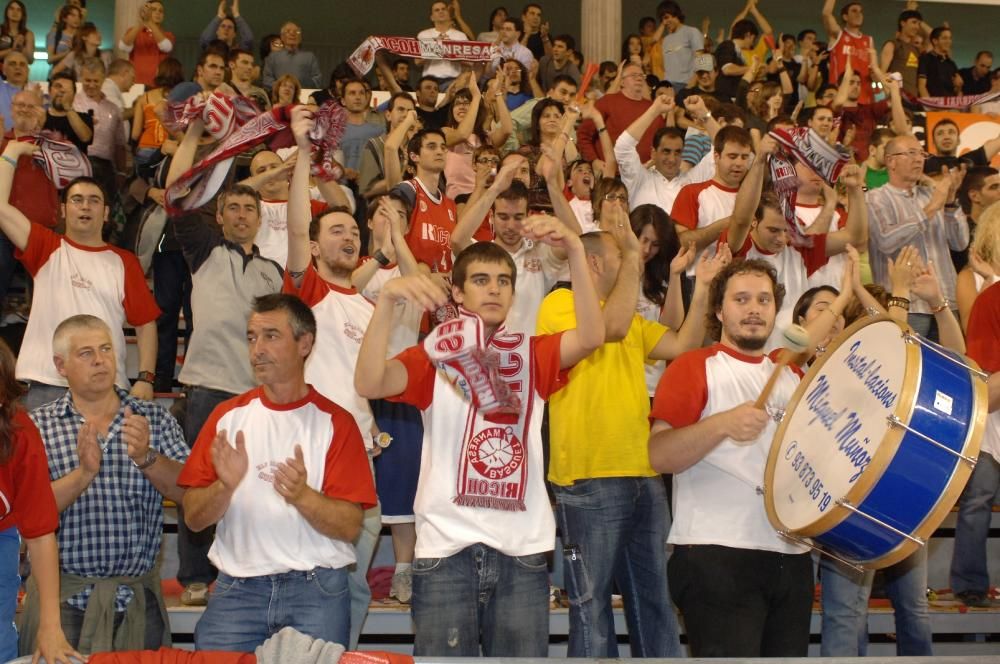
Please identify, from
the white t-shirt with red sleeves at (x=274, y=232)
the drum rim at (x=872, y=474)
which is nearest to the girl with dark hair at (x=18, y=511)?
the drum rim at (x=872, y=474)

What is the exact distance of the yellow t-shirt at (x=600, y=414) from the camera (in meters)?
4.82

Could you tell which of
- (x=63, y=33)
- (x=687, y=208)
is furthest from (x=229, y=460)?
(x=63, y=33)

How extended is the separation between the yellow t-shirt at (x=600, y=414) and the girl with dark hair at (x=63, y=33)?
9.06 meters

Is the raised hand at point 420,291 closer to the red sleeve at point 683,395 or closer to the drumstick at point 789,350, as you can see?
the red sleeve at point 683,395

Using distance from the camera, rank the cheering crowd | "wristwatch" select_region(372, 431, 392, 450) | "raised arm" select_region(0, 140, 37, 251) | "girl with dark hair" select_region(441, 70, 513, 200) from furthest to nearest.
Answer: "girl with dark hair" select_region(441, 70, 513, 200) < "raised arm" select_region(0, 140, 37, 251) < "wristwatch" select_region(372, 431, 392, 450) < the cheering crowd

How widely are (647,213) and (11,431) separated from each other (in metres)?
3.25

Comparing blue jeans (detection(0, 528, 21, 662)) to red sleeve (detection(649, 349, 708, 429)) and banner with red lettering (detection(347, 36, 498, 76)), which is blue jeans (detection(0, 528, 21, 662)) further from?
banner with red lettering (detection(347, 36, 498, 76))

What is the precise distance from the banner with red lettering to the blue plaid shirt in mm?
5786

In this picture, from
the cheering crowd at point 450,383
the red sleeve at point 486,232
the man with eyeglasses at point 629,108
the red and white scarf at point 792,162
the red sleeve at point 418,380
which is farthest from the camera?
the man with eyeglasses at point 629,108

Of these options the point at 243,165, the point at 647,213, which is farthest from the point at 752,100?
the point at 647,213

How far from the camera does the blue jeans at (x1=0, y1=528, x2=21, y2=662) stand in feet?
12.2

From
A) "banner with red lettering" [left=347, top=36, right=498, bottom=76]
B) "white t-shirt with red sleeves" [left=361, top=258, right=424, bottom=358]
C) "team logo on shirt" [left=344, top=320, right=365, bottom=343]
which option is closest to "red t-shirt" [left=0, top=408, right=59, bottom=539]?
"team logo on shirt" [left=344, top=320, right=365, bottom=343]

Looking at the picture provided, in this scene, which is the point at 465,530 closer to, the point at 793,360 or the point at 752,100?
the point at 793,360

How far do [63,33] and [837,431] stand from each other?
1083 cm
